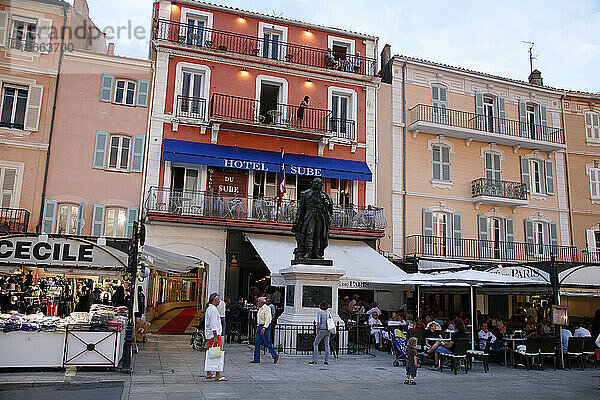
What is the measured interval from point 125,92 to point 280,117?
19.7ft

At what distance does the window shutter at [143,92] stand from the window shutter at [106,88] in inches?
39.9

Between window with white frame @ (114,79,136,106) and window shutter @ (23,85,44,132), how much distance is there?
2617 mm

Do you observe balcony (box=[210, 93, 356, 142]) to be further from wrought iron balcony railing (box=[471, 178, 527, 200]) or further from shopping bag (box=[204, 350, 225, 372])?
shopping bag (box=[204, 350, 225, 372])

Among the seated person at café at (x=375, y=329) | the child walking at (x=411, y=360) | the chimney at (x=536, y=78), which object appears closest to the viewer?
the child walking at (x=411, y=360)

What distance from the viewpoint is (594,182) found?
26.1 m

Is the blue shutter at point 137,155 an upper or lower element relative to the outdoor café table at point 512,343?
upper

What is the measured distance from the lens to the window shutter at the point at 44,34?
65.6ft

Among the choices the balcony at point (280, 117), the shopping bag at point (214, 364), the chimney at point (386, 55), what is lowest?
the shopping bag at point (214, 364)

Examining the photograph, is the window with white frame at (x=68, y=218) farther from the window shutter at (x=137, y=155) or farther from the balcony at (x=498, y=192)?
the balcony at (x=498, y=192)

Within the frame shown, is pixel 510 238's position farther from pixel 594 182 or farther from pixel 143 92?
pixel 143 92

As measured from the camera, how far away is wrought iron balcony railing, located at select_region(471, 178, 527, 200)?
78.4 ft

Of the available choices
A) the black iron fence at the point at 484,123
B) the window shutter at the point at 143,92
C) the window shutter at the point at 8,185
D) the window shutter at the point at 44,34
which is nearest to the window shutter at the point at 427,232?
the black iron fence at the point at 484,123

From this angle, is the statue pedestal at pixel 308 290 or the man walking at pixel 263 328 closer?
the man walking at pixel 263 328

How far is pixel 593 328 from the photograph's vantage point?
17.0 m
